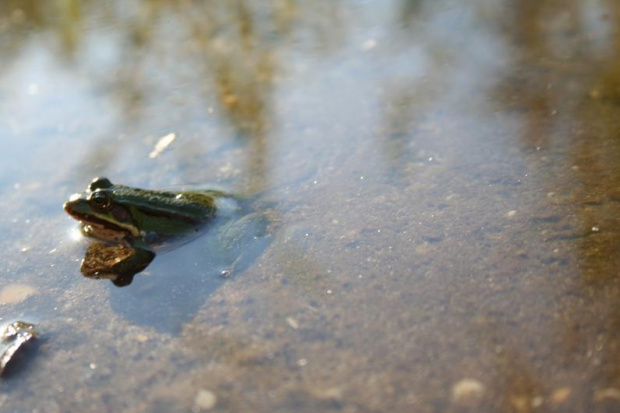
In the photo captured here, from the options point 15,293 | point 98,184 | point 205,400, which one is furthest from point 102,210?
point 205,400

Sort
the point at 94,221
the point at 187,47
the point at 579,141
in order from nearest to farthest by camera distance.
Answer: the point at 94,221
the point at 579,141
the point at 187,47

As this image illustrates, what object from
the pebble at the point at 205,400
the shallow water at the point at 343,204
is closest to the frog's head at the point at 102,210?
the shallow water at the point at 343,204

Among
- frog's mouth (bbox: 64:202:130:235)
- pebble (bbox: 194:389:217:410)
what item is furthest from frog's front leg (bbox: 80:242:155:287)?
pebble (bbox: 194:389:217:410)

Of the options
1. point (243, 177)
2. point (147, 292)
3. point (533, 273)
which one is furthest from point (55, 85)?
point (533, 273)

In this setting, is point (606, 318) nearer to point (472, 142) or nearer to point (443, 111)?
point (472, 142)

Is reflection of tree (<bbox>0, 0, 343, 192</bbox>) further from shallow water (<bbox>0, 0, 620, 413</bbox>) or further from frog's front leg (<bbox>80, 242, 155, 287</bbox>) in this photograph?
frog's front leg (<bbox>80, 242, 155, 287</bbox>)

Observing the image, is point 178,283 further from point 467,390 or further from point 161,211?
point 467,390
